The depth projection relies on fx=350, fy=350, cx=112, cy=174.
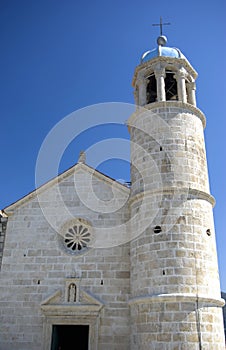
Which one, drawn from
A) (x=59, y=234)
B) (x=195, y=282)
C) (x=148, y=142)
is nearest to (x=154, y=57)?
(x=148, y=142)

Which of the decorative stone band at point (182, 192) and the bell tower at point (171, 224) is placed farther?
the decorative stone band at point (182, 192)

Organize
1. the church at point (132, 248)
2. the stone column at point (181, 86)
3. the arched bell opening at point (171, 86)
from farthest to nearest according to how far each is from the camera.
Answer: the arched bell opening at point (171, 86), the stone column at point (181, 86), the church at point (132, 248)

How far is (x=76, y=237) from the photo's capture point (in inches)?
496

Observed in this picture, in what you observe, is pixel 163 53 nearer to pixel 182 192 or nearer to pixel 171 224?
pixel 182 192

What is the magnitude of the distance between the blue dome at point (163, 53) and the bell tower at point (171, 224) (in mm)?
45

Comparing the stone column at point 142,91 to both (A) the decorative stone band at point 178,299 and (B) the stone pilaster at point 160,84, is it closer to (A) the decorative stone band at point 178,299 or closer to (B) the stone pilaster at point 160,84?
(B) the stone pilaster at point 160,84

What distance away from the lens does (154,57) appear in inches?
539

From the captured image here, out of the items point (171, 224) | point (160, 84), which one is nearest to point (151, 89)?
point (160, 84)

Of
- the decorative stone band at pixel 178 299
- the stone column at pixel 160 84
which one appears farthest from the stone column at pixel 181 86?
the decorative stone band at pixel 178 299

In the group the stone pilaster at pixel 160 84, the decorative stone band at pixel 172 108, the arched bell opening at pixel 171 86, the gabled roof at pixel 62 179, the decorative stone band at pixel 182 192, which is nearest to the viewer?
the decorative stone band at pixel 182 192

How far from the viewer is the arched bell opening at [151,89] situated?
14.3 m

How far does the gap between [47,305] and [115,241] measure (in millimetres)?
3050

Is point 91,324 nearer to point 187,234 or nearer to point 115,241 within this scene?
point 115,241

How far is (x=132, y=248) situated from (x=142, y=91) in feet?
20.1
